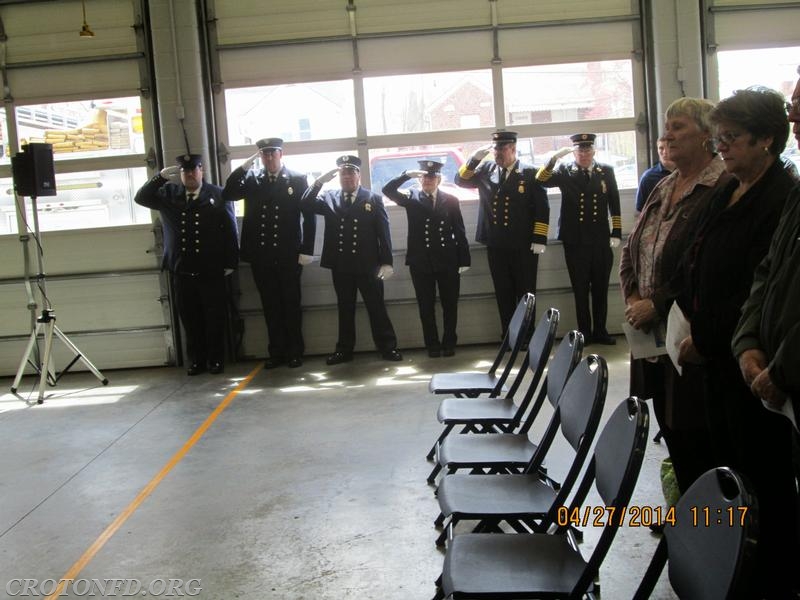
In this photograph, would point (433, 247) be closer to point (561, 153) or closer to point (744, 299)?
point (561, 153)

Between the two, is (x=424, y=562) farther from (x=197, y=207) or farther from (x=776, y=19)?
(x=776, y=19)

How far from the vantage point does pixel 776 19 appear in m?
7.54

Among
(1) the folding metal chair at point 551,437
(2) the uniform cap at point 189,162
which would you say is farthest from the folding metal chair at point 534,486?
(2) the uniform cap at point 189,162

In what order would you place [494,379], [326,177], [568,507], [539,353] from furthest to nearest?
[326,177] < [494,379] < [539,353] < [568,507]

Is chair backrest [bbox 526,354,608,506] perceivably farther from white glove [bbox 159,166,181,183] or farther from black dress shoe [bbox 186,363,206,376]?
white glove [bbox 159,166,181,183]

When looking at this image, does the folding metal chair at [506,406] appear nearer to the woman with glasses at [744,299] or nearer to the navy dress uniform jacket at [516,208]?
the woman with glasses at [744,299]

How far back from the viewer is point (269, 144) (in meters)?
7.20

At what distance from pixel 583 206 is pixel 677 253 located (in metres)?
4.56

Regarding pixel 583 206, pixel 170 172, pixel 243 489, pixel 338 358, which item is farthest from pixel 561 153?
pixel 243 489

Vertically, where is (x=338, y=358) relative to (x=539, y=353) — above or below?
below

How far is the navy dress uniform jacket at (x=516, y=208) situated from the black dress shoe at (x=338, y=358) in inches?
61.0

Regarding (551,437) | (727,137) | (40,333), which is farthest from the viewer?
(40,333)

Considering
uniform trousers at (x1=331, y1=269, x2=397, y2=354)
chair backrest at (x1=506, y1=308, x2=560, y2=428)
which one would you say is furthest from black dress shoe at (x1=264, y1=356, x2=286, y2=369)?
chair backrest at (x1=506, y1=308, x2=560, y2=428)

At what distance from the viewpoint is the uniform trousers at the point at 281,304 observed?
729 centimetres
